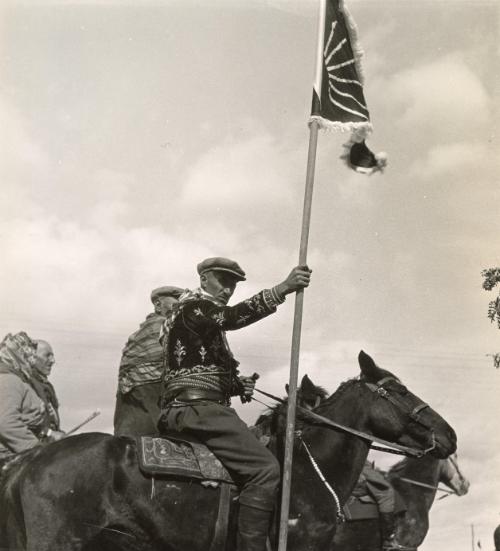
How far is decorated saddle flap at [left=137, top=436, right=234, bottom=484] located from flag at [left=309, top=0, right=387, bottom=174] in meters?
3.54

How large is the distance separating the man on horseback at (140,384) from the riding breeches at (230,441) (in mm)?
2224

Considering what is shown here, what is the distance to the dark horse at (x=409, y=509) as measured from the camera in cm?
1251

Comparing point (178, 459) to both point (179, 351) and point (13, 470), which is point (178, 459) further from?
point (13, 470)

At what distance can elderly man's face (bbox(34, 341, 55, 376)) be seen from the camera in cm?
1029

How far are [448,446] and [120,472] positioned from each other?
351 cm

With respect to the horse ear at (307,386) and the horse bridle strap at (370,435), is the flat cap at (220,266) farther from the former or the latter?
the horse ear at (307,386)

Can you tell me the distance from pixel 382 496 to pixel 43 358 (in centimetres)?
622

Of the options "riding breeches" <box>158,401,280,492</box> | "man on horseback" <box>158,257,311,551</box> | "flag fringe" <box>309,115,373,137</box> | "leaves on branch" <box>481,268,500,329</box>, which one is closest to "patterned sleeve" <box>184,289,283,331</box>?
"man on horseback" <box>158,257,311,551</box>

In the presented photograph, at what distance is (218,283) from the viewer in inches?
297

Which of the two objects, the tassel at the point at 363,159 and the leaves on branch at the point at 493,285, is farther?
the leaves on branch at the point at 493,285

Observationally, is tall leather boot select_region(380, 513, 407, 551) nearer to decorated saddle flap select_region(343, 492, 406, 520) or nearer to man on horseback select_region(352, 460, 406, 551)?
man on horseback select_region(352, 460, 406, 551)

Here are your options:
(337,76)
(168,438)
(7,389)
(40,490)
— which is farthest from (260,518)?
(337,76)

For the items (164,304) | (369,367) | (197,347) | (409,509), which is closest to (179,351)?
(197,347)

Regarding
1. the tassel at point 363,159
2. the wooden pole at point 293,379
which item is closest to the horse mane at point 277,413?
the wooden pole at point 293,379
